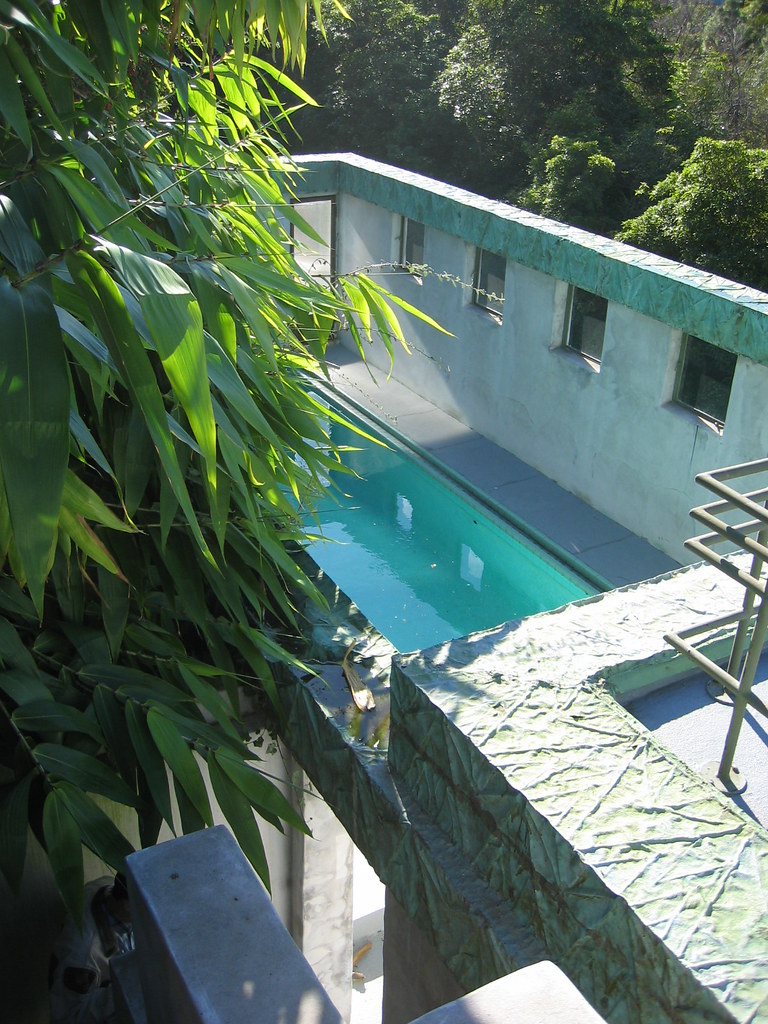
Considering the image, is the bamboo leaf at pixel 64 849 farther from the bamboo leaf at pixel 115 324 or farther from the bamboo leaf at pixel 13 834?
the bamboo leaf at pixel 115 324

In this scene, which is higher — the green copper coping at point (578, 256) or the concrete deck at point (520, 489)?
the green copper coping at point (578, 256)

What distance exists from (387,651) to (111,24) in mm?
1626

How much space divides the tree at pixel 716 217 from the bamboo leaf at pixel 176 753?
860cm

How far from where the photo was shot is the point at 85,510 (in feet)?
5.53

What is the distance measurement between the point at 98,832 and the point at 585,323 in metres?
6.02

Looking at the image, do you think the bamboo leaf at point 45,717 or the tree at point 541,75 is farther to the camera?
the tree at point 541,75

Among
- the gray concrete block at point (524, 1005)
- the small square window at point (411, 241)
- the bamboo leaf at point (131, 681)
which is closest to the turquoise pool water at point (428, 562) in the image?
the small square window at point (411, 241)

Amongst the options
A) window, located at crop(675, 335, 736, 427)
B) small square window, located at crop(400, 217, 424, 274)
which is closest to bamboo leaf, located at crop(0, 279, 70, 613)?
window, located at crop(675, 335, 736, 427)

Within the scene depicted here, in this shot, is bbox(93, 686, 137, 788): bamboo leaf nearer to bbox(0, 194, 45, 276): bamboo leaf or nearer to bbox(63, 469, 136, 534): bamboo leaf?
bbox(63, 469, 136, 534): bamboo leaf

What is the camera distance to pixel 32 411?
1162mm

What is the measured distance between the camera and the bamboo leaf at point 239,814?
224cm

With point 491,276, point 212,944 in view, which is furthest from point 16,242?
point 491,276

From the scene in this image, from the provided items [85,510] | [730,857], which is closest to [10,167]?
[85,510]

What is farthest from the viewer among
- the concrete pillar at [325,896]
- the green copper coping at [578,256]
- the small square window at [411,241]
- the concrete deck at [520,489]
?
the small square window at [411,241]
